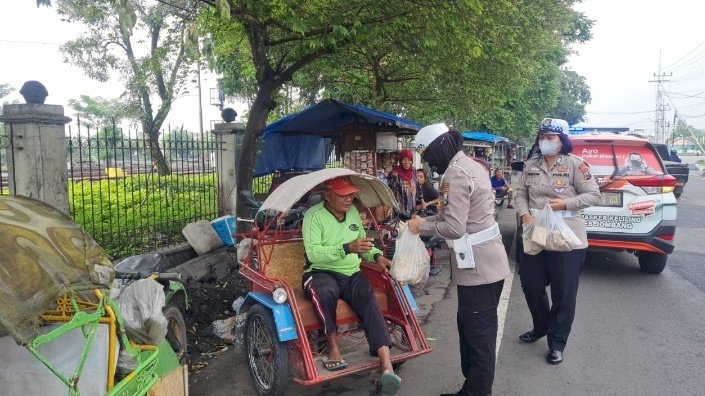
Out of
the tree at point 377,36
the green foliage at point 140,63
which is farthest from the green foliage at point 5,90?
the tree at point 377,36

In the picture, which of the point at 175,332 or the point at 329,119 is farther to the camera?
the point at 329,119

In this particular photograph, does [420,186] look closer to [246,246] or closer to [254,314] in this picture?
[246,246]

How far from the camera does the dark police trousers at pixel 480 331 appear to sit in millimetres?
3217

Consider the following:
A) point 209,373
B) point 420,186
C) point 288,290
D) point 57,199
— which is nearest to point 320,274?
point 288,290

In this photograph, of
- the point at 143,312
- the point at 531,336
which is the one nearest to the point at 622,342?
the point at 531,336

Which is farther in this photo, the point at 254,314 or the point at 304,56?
the point at 304,56

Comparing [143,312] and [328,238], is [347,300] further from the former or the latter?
[143,312]

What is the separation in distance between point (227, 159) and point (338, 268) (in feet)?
16.2

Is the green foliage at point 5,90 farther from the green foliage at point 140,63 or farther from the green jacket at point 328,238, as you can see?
the green jacket at point 328,238

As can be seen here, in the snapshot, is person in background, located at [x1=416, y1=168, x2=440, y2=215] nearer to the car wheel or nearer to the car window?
the car window

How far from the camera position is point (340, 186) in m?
3.77

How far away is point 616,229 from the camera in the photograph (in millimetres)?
6387

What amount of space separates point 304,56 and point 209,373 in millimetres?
4614

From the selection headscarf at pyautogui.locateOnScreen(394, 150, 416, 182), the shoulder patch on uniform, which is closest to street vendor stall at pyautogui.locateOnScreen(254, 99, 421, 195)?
headscarf at pyautogui.locateOnScreen(394, 150, 416, 182)
